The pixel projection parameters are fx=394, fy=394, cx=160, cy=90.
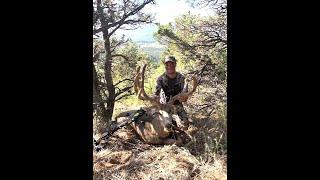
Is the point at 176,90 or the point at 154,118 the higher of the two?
the point at 176,90

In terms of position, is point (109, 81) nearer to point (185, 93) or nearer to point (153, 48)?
point (153, 48)

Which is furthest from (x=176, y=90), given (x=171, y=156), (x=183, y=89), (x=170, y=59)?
(x=171, y=156)

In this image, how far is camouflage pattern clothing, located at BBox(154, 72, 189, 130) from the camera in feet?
5.98

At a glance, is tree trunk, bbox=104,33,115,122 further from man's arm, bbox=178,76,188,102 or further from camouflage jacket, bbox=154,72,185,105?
man's arm, bbox=178,76,188,102

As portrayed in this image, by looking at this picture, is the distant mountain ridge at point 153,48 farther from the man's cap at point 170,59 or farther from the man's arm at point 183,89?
the man's arm at point 183,89

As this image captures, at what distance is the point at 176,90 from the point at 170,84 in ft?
0.14

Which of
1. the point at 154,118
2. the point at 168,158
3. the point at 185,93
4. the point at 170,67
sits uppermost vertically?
the point at 170,67

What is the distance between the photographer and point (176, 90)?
72.4 inches

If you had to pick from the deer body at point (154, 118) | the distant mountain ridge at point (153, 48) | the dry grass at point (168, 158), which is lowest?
the dry grass at point (168, 158)

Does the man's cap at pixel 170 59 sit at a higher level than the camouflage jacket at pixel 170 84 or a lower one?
higher

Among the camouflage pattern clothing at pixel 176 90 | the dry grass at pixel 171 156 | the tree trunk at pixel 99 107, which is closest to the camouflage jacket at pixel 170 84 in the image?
the camouflage pattern clothing at pixel 176 90

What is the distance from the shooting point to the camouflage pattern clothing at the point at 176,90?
182 centimetres
